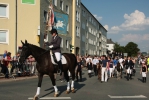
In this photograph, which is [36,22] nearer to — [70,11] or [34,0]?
[34,0]

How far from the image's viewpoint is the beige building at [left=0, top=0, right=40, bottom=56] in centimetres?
2541

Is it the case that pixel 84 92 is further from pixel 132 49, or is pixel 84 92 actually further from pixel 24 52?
A: pixel 132 49

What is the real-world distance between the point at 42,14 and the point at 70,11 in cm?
1230

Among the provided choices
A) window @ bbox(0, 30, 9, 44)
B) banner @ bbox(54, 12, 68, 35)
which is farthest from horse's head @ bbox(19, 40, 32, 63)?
banner @ bbox(54, 12, 68, 35)

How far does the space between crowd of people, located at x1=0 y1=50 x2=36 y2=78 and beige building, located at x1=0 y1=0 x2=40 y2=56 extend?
8.89 m

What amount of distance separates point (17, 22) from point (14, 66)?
11384 millimetres

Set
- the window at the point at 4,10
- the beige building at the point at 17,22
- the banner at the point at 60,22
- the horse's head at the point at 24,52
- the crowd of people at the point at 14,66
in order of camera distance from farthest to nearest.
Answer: the banner at the point at 60,22
the window at the point at 4,10
the beige building at the point at 17,22
the crowd of people at the point at 14,66
the horse's head at the point at 24,52

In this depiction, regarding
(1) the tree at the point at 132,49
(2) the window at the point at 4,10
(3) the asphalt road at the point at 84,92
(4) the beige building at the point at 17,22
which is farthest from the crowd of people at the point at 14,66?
(1) the tree at the point at 132,49

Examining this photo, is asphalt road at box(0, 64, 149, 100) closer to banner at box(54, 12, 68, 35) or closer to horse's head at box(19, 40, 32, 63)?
horse's head at box(19, 40, 32, 63)

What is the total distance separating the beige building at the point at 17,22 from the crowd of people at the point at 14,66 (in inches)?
350

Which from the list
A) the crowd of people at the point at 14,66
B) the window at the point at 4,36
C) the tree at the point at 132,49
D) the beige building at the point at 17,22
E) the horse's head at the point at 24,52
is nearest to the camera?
the horse's head at the point at 24,52

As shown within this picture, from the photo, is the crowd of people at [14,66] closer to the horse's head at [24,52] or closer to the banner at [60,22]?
the horse's head at [24,52]

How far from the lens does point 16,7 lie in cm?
2594

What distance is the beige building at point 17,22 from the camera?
25.4 m
